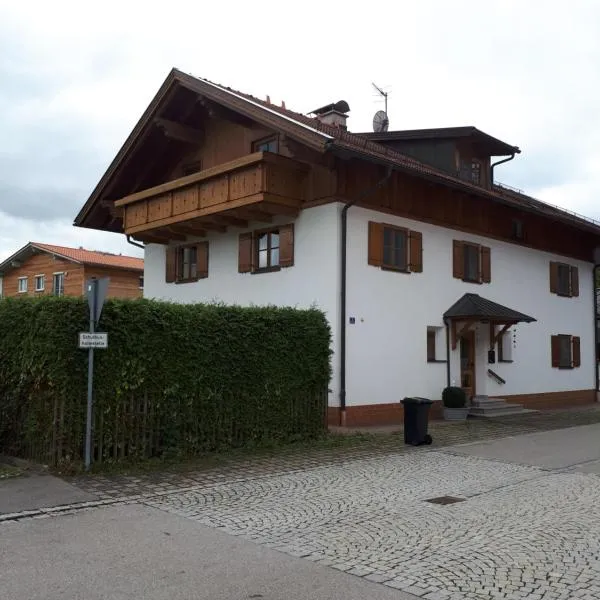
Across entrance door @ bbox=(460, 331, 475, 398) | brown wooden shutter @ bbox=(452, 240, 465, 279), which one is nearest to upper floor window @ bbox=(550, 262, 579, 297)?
entrance door @ bbox=(460, 331, 475, 398)

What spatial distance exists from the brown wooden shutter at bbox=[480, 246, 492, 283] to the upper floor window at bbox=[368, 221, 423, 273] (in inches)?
119

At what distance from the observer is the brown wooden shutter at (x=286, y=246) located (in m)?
16.7

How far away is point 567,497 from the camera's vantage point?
8.27 m

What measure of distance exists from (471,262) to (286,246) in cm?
607

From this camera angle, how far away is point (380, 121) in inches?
1019

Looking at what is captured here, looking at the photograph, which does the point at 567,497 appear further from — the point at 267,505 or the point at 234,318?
the point at 234,318

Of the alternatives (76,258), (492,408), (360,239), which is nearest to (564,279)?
(492,408)

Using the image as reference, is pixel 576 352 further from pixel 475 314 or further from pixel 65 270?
pixel 65 270

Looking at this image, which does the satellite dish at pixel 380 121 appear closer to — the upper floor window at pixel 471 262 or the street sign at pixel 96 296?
the upper floor window at pixel 471 262

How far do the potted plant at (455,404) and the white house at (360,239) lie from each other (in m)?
0.47

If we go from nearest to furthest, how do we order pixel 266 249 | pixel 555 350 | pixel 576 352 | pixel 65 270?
1. pixel 266 249
2. pixel 555 350
3. pixel 576 352
4. pixel 65 270

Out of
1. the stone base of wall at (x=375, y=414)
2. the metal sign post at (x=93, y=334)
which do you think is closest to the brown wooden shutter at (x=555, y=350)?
the stone base of wall at (x=375, y=414)

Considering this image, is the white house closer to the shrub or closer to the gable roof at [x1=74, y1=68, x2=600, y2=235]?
the gable roof at [x1=74, y1=68, x2=600, y2=235]

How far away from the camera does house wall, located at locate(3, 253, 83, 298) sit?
37.2m
